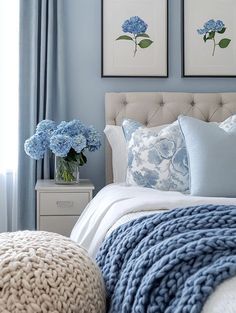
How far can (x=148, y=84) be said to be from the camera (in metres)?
3.36

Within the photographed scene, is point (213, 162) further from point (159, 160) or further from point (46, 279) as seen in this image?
point (46, 279)

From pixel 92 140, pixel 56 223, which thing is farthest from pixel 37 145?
pixel 56 223

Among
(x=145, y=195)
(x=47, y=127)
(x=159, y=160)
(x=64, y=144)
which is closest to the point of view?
(x=145, y=195)

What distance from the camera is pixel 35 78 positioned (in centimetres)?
318

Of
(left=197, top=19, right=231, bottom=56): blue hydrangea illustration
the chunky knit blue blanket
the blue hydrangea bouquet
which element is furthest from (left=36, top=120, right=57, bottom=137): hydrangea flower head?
the chunky knit blue blanket

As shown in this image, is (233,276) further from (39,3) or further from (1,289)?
(39,3)

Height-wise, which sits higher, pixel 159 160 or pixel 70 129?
pixel 70 129

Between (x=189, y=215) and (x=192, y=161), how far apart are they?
1.06m

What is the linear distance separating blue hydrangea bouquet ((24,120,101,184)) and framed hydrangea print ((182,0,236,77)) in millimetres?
888

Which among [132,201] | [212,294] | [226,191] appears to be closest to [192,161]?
[226,191]

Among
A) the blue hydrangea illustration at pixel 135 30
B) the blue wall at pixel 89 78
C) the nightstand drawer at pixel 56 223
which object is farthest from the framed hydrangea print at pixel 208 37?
the nightstand drawer at pixel 56 223

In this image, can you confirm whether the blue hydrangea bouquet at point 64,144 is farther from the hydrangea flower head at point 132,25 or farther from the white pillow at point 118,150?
the hydrangea flower head at point 132,25

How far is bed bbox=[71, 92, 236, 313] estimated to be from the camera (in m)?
1.79

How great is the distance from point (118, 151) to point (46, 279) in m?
1.89
